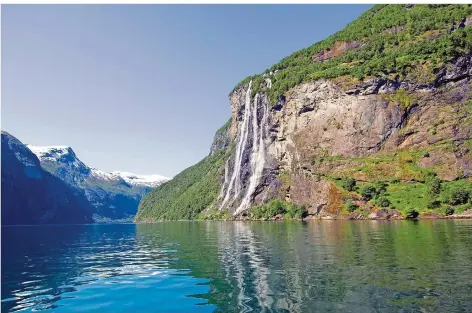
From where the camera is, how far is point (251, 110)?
602 feet

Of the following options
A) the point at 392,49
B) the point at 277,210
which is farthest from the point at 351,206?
the point at 392,49

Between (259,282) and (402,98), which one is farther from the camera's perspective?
(402,98)

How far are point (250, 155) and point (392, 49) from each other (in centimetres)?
7970

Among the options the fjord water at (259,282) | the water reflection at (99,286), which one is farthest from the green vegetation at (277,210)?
the water reflection at (99,286)

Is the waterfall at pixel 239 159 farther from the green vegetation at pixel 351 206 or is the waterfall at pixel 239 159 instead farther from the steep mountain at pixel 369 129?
the green vegetation at pixel 351 206

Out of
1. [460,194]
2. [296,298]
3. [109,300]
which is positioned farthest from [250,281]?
[460,194]

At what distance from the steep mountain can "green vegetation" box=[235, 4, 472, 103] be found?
51 centimetres

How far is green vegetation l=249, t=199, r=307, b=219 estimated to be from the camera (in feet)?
420

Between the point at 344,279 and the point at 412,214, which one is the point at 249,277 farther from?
the point at 412,214

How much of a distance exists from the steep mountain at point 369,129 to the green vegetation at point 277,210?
0.44 metres

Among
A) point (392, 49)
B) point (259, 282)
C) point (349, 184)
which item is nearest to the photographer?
point (259, 282)

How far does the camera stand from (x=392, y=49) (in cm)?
15750

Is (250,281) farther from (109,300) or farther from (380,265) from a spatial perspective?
(380,265)

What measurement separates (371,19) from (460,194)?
137716 mm
